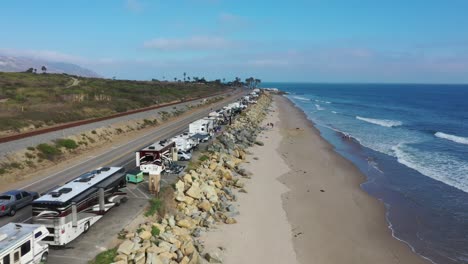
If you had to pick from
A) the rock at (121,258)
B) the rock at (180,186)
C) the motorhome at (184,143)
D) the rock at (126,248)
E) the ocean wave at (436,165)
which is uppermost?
the motorhome at (184,143)

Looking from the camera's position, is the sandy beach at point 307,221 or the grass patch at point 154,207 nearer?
the sandy beach at point 307,221

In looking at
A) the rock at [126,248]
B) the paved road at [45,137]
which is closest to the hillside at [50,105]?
the paved road at [45,137]

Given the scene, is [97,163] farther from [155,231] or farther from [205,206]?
[155,231]

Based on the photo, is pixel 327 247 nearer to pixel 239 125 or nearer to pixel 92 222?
pixel 92 222

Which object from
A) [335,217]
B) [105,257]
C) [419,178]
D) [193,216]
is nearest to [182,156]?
[193,216]

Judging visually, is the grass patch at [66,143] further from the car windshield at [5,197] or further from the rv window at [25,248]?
the rv window at [25,248]

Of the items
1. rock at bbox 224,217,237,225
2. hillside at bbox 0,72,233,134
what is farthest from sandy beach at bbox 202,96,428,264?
hillside at bbox 0,72,233,134

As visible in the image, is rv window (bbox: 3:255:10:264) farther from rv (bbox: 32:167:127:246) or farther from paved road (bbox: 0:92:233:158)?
paved road (bbox: 0:92:233:158)

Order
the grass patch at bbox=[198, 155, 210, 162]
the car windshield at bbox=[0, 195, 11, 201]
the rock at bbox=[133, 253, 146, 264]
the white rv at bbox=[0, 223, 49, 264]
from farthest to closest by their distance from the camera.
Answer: the grass patch at bbox=[198, 155, 210, 162] < the car windshield at bbox=[0, 195, 11, 201] < the rock at bbox=[133, 253, 146, 264] < the white rv at bbox=[0, 223, 49, 264]
